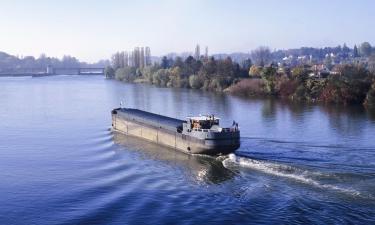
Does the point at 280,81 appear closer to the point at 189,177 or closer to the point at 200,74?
the point at 200,74

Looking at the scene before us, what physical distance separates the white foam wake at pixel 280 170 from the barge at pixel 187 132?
3.42ft

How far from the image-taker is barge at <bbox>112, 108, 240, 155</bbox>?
2822 cm

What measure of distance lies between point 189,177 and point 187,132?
6.13 meters

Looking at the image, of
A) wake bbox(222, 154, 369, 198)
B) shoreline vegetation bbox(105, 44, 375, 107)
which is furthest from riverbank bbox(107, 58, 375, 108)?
wake bbox(222, 154, 369, 198)

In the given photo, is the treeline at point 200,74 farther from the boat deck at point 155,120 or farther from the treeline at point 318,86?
the boat deck at point 155,120

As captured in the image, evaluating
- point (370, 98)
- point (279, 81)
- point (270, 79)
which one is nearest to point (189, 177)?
point (370, 98)

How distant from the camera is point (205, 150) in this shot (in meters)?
28.7

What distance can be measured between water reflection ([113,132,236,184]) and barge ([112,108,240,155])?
1.60ft

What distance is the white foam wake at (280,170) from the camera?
20942mm

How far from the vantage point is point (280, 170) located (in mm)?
23656

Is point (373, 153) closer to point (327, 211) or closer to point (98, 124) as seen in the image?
point (327, 211)

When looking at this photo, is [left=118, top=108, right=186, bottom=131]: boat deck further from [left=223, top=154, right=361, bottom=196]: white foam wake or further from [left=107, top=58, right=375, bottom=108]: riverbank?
[left=107, top=58, right=375, bottom=108]: riverbank

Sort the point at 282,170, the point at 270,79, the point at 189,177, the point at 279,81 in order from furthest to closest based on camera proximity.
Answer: the point at 270,79 → the point at 279,81 → the point at 189,177 → the point at 282,170

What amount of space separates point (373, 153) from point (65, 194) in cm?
1576
